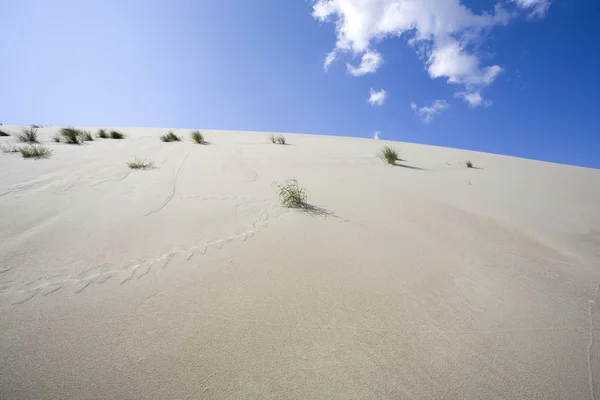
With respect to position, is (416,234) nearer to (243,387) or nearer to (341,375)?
(341,375)

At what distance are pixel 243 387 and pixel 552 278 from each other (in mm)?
2015

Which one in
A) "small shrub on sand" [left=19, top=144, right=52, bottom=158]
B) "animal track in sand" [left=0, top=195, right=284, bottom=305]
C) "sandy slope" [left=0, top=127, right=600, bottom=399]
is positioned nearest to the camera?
"sandy slope" [left=0, top=127, right=600, bottom=399]

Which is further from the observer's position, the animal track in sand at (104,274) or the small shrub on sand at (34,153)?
the small shrub on sand at (34,153)

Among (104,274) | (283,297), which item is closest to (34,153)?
(104,274)

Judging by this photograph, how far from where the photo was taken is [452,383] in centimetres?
91

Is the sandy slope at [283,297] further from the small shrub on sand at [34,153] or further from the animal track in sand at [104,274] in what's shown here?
the small shrub on sand at [34,153]

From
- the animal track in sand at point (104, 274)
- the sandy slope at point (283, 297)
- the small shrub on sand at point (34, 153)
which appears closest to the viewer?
the sandy slope at point (283, 297)

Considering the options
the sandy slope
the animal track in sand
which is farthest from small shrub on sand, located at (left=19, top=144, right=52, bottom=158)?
the animal track in sand

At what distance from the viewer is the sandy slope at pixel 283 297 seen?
2.97 ft

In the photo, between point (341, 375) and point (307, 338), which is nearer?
point (341, 375)

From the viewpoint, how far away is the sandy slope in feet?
2.97

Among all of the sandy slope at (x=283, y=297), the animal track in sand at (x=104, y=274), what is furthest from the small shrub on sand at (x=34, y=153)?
the animal track in sand at (x=104, y=274)

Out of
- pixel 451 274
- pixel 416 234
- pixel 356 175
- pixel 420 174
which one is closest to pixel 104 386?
pixel 451 274

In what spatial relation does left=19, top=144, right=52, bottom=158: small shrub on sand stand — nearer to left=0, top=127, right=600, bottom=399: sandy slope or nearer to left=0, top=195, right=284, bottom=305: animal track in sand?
left=0, top=127, right=600, bottom=399: sandy slope
